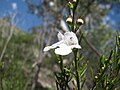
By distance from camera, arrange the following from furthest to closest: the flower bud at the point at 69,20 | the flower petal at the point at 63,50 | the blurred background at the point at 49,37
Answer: the blurred background at the point at 49,37 → the flower bud at the point at 69,20 → the flower petal at the point at 63,50

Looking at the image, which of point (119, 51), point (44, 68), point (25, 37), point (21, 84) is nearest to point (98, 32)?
point (44, 68)

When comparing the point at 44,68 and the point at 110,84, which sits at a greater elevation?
the point at 110,84

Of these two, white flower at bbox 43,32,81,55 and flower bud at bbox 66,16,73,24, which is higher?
flower bud at bbox 66,16,73,24

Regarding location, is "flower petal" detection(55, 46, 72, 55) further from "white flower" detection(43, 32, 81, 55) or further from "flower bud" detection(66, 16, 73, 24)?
"flower bud" detection(66, 16, 73, 24)

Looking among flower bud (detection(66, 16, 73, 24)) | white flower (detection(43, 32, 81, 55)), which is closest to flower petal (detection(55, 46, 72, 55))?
white flower (detection(43, 32, 81, 55))

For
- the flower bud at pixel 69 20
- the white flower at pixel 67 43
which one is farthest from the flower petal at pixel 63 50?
the flower bud at pixel 69 20

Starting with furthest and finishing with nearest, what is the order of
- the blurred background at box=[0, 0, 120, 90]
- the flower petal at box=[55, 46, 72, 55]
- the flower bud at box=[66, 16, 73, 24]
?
1. the blurred background at box=[0, 0, 120, 90]
2. the flower bud at box=[66, 16, 73, 24]
3. the flower petal at box=[55, 46, 72, 55]

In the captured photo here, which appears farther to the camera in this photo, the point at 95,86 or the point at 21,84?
the point at 21,84

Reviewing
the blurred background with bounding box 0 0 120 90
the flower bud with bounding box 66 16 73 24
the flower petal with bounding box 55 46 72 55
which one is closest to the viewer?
the flower petal with bounding box 55 46 72 55

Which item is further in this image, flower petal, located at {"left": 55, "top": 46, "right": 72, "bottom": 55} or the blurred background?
the blurred background

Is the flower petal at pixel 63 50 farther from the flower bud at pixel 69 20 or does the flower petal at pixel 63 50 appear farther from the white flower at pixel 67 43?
the flower bud at pixel 69 20

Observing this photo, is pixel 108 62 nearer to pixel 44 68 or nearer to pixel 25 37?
pixel 44 68
